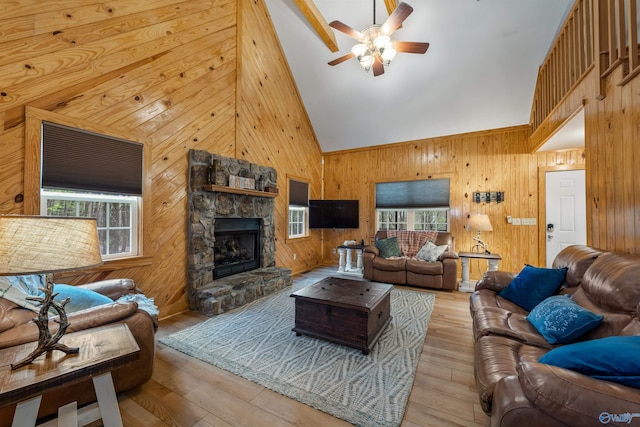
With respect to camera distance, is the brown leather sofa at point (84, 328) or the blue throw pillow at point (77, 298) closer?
the brown leather sofa at point (84, 328)

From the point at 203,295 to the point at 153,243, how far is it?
2.83 feet

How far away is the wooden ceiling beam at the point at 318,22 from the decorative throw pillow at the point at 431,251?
3821 mm

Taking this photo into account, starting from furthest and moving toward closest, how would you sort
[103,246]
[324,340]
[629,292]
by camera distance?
[103,246] < [324,340] < [629,292]

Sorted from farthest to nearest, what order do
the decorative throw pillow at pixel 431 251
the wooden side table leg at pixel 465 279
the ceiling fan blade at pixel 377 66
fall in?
the decorative throw pillow at pixel 431 251 → the wooden side table leg at pixel 465 279 → the ceiling fan blade at pixel 377 66

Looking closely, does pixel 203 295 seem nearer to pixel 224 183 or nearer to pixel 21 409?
pixel 224 183

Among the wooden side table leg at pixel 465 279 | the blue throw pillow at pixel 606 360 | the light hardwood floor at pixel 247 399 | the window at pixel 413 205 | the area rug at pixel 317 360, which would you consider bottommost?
the light hardwood floor at pixel 247 399

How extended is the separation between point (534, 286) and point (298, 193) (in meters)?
4.32

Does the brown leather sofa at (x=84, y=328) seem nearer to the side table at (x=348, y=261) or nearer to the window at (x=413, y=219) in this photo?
the side table at (x=348, y=261)

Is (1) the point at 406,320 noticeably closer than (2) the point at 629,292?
No

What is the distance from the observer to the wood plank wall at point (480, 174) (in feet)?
15.6

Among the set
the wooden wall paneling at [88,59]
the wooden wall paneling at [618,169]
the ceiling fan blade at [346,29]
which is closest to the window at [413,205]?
the wooden wall paneling at [618,169]

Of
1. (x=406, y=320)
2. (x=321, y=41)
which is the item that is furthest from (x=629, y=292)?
(x=321, y=41)

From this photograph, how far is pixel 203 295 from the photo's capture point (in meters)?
3.22

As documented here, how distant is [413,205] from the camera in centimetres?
564
